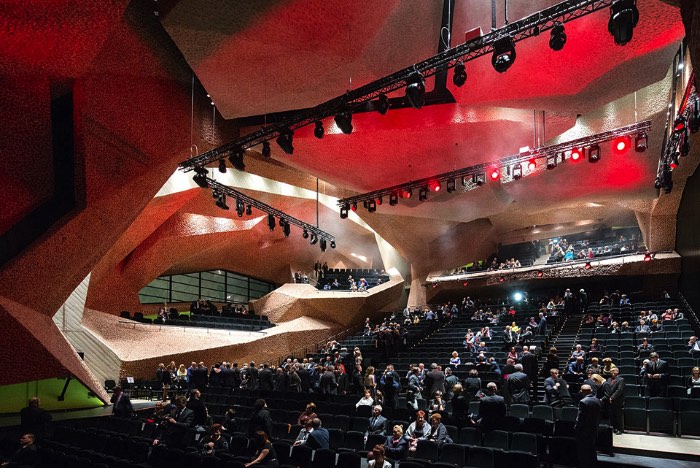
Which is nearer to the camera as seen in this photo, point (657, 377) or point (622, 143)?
point (657, 377)

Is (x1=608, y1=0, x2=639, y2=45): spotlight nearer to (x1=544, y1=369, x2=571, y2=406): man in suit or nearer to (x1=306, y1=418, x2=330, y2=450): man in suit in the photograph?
(x1=544, y1=369, x2=571, y2=406): man in suit

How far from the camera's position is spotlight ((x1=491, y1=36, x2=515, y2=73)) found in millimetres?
7312

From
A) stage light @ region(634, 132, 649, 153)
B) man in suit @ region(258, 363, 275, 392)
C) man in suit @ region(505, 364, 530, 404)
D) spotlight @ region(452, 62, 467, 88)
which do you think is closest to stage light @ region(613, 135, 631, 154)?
stage light @ region(634, 132, 649, 153)

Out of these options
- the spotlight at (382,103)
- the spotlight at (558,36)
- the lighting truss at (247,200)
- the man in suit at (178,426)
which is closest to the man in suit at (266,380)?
the lighting truss at (247,200)

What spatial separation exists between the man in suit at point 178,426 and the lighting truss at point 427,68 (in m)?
5.67

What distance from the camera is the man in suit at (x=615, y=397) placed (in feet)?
27.2

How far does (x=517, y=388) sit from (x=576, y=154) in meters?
6.60

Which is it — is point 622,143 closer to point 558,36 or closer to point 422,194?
point 422,194

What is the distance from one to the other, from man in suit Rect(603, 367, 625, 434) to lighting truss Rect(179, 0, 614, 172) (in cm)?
548

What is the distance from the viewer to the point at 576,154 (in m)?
12.7

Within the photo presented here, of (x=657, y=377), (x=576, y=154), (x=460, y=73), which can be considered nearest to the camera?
(x=460, y=73)

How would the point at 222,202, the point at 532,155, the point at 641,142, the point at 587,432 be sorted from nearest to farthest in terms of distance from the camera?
the point at 587,432 → the point at 641,142 → the point at 532,155 → the point at 222,202

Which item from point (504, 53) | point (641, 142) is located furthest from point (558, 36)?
point (641, 142)

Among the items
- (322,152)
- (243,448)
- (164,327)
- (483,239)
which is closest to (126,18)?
(322,152)
